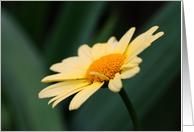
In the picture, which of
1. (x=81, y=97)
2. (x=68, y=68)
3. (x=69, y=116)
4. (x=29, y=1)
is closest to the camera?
(x=81, y=97)

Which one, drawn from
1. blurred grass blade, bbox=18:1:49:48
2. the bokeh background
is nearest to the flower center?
the bokeh background

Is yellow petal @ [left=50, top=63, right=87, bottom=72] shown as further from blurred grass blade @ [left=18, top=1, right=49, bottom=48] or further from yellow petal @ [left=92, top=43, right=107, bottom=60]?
blurred grass blade @ [left=18, top=1, right=49, bottom=48]

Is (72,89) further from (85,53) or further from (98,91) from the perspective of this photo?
(98,91)

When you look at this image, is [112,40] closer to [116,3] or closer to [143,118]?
[143,118]

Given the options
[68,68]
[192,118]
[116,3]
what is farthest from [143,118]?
[116,3]

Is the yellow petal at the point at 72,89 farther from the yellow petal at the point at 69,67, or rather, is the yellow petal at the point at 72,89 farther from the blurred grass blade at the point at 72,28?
the blurred grass blade at the point at 72,28

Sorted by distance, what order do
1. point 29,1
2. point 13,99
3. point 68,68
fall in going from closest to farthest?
point 68,68, point 13,99, point 29,1
